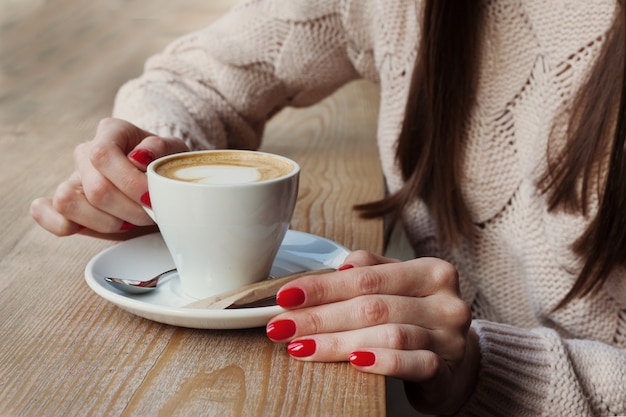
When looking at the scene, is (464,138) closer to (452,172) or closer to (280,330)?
(452,172)

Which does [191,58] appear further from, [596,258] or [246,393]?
[246,393]

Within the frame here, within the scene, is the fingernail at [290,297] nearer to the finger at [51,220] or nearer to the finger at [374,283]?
the finger at [374,283]

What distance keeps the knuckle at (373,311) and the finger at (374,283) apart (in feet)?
0.05

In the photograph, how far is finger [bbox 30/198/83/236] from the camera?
0.76 m

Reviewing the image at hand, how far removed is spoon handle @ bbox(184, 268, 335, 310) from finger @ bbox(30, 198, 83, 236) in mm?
241

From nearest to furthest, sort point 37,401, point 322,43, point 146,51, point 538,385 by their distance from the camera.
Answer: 1. point 37,401
2. point 538,385
3. point 322,43
4. point 146,51

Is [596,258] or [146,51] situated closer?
[596,258]

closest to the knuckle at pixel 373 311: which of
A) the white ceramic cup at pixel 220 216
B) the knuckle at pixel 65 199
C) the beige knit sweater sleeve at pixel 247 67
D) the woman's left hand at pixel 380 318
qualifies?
the woman's left hand at pixel 380 318

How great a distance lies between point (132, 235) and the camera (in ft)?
2.55

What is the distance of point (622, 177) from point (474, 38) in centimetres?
27

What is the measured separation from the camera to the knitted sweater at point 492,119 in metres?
0.72

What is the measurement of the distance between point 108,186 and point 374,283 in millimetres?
278

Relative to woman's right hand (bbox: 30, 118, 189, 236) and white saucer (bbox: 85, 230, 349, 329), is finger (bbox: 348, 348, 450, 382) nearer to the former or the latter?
white saucer (bbox: 85, 230, 349, 329)

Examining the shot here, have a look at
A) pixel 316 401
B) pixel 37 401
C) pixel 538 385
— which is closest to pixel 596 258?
pixel 538 385
